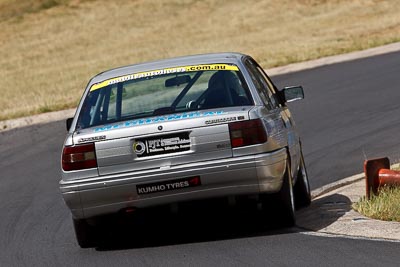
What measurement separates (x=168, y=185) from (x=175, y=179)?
0.25 feet

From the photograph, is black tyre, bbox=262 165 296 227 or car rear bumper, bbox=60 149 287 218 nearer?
car rear bumper, bbox=60 149 287 218

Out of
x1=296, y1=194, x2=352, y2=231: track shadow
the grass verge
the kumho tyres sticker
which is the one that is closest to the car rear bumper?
x1=296, y1=194, x2=352, y2=231: track shadow

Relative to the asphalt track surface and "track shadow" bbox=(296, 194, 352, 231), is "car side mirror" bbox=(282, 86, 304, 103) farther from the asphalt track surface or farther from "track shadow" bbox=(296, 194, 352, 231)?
the asphalt track surface

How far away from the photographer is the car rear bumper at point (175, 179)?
27.3 feet

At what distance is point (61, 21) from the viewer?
181 feet

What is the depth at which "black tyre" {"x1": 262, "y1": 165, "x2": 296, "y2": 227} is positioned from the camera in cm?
867

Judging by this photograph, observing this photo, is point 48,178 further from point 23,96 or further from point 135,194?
point 23,96

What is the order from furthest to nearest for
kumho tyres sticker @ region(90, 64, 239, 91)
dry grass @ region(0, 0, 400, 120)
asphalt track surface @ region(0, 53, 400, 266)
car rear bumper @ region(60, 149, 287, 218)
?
dry grass @ region(0, 0, 400, 120) → kumho tyres sticker @ region(90, 64, 239, 91) → car rear bumper @ region(60, 149, 287, 218) → asphalt track surface @ region(0, 53, 400, 266)

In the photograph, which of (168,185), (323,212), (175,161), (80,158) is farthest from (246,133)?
(323,212)

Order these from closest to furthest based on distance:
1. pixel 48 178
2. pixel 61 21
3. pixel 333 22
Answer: pixel 48 178, pixel 333 22, pixel 61 21

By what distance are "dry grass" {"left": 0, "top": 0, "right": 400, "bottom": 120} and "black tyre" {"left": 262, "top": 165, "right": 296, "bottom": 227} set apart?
16276mm

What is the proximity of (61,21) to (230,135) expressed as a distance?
47466 millimetres

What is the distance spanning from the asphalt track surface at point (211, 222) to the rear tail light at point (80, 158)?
668 millimetres

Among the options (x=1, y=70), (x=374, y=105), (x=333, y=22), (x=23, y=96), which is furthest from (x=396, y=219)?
(x=333, y=22)
